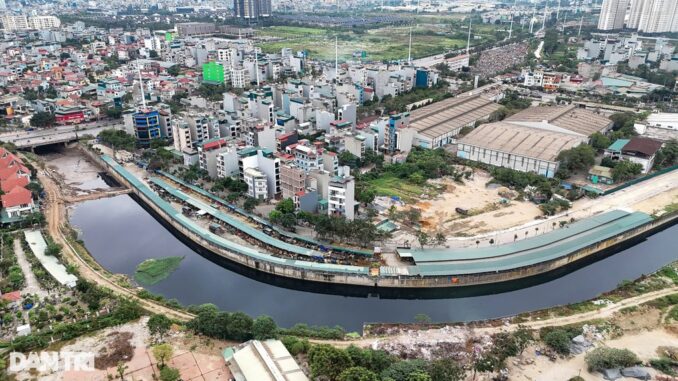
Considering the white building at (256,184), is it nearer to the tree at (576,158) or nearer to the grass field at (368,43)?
the tree at (576,158)

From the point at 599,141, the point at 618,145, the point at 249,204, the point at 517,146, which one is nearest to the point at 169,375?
the point at 249,204

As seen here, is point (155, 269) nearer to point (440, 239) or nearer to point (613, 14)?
point (440, 239)

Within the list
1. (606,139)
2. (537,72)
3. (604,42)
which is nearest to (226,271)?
(606,139)

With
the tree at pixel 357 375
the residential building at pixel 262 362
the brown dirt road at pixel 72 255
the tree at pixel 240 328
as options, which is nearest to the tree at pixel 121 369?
the brown dirt road at pixel 72 255

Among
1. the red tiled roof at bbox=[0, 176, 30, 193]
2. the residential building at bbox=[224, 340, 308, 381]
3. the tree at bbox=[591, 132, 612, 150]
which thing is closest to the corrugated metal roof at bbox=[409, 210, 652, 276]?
the residential building at bbox=[224, 340, 308, 381]

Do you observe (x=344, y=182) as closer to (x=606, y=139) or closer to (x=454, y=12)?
(x=606, y=139)

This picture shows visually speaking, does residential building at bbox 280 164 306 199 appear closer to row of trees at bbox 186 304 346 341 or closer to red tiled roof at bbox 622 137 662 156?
row of trees at bbox 186 304 346 341
